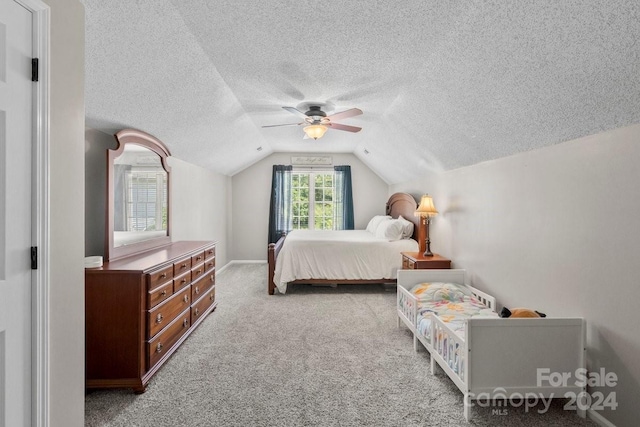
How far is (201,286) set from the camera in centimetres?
341

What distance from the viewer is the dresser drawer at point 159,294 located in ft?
7.56

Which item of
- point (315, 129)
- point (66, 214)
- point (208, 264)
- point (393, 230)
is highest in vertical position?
point (315, 129)

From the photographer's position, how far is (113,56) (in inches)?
78.5

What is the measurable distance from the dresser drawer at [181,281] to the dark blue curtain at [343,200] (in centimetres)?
420

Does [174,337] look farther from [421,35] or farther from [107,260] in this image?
[421,35]

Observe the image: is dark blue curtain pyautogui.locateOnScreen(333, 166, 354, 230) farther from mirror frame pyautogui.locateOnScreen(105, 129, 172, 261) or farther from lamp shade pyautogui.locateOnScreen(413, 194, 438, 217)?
mirror frame pyautogui.locateOnScreen(105, 129, 172, 261)

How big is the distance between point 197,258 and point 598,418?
3256 millimetres

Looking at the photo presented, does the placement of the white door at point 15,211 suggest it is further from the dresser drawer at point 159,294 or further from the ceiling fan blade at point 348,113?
the ceiling fan blade at point 348,113

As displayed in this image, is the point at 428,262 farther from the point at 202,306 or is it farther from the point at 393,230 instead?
the point at 202,306

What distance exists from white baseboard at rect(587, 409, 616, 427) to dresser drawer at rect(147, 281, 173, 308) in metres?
2.88

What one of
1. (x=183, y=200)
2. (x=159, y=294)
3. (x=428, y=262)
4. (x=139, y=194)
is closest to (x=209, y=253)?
(x=139, y=194)

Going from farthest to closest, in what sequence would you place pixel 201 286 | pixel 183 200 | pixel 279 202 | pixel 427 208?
1. pixel 279 202
2. pixel 183 200
3. pixel 427 208
4. pixel 201 286

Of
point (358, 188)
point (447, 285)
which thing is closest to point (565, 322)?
point (447, 285)

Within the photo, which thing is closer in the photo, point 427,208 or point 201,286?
point 201,286
